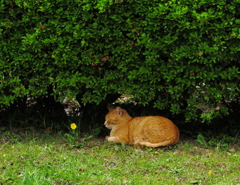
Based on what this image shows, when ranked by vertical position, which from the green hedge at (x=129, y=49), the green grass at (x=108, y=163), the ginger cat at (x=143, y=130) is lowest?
the green grass at (x=108, y=163)

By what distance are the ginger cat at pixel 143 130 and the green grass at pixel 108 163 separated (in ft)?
0.36

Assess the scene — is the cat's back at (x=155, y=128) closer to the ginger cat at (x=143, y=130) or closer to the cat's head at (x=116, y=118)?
the ginger cat at (x=143, y=130)

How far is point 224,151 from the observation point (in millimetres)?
5391

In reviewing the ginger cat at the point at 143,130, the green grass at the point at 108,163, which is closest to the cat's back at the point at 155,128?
the ginger cat at the point at 143,130

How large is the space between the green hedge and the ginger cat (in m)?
0.28

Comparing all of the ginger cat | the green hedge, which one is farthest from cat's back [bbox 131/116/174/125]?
the green hedge

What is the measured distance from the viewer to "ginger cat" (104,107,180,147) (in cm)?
543

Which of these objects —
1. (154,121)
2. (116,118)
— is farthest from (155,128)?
(116,118)

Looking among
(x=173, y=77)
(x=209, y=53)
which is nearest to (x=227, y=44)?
(x=209, y=53)

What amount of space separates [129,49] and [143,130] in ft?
3.96

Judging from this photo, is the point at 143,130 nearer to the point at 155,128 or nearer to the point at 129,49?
the point at 155,128

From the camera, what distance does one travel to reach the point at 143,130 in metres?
5.50

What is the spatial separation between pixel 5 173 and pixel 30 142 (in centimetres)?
124

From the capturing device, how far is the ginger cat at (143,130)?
543cm
